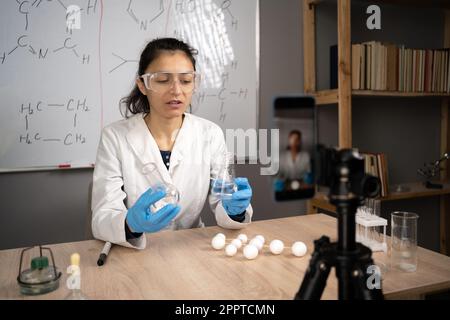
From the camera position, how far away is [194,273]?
0.97 metres

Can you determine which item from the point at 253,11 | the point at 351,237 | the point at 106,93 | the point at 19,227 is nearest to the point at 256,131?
the point at 253,11

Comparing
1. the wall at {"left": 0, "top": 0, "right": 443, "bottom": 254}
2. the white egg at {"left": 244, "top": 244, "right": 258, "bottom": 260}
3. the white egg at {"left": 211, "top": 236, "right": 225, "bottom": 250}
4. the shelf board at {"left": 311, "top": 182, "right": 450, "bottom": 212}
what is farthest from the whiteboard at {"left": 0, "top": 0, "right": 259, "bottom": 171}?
the white egg at {"left": 244, "top": 244, "right": 258, "bottom": 260}

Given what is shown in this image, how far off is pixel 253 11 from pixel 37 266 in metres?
1.93

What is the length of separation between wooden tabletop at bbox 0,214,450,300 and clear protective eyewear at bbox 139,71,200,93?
563 millimetres

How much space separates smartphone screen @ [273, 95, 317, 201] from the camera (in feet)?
1.68

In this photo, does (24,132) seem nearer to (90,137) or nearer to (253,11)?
(90,137)

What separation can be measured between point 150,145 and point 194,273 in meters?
0.70

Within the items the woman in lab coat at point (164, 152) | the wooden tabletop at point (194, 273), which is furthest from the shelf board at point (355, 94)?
the wooden tabletop at point (194, 273)

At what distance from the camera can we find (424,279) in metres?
0.92

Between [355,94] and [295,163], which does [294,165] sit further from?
[355,94]

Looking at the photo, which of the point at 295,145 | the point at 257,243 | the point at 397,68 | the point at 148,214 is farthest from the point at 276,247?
the point at 397,68

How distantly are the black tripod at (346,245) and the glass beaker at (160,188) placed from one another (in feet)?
2.18

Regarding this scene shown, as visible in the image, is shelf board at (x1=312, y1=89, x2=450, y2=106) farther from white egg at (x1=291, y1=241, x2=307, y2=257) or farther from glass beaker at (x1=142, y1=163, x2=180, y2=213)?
white egg at (x1=291, y1=241, x2=307, y2=257)

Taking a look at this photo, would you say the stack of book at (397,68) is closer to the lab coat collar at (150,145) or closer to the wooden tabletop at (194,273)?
the lab coat collar at (150,145)
